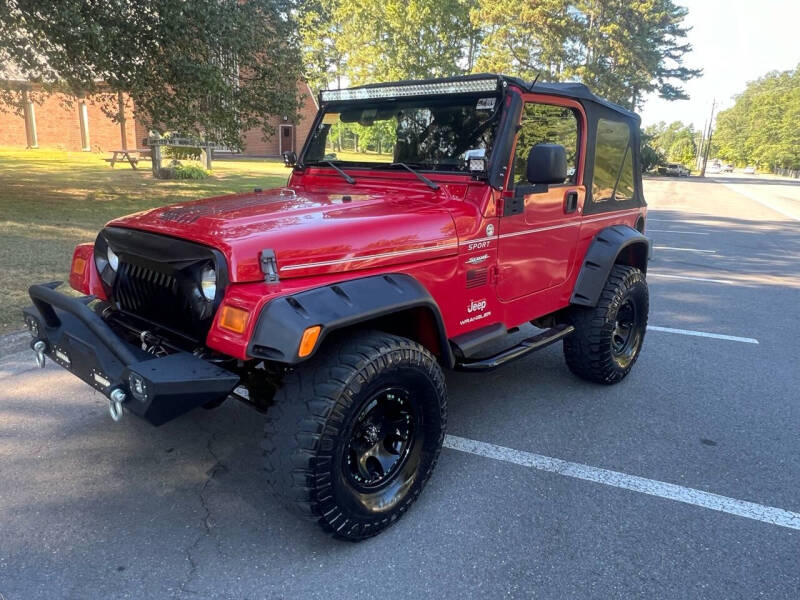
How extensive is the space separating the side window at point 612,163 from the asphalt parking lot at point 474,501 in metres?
1.47

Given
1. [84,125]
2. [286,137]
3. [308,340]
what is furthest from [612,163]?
[286,137]

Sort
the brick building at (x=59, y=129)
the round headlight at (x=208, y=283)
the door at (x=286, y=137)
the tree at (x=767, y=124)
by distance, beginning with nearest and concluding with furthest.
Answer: the round headlight at (x=208, y=283), the brick building at (x=59, y=129), the door at (x=286, y=137), the tree at (x=767, y=124)

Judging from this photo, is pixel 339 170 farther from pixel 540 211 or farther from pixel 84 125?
pixel 84 125

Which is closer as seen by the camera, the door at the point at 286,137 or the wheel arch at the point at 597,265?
the wheel arch at the point at 597,265

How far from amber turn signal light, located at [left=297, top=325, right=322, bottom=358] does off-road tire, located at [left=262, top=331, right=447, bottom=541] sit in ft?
0.66

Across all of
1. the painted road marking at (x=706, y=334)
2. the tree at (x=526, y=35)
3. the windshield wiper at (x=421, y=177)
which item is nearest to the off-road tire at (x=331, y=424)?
the windshield wiper at (x=421, y=177)

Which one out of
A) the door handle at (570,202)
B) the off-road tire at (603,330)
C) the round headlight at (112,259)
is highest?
the door handle at (570,202)

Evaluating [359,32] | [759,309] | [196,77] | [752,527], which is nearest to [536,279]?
[752,527]

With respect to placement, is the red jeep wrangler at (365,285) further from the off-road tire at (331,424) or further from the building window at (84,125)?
the building window at (84,125)

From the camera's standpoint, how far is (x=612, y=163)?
14.0 ft

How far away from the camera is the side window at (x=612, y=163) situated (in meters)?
4.08

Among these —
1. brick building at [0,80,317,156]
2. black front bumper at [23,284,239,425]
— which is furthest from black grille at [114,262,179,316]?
brick building at [0,80,317,156]

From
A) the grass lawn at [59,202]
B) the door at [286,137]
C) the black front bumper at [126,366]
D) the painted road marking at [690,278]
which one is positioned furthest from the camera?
the door at [286,137]

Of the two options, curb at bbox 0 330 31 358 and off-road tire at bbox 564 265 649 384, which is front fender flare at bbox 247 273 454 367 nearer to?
off-road tire at bbox 564 265 649 384
